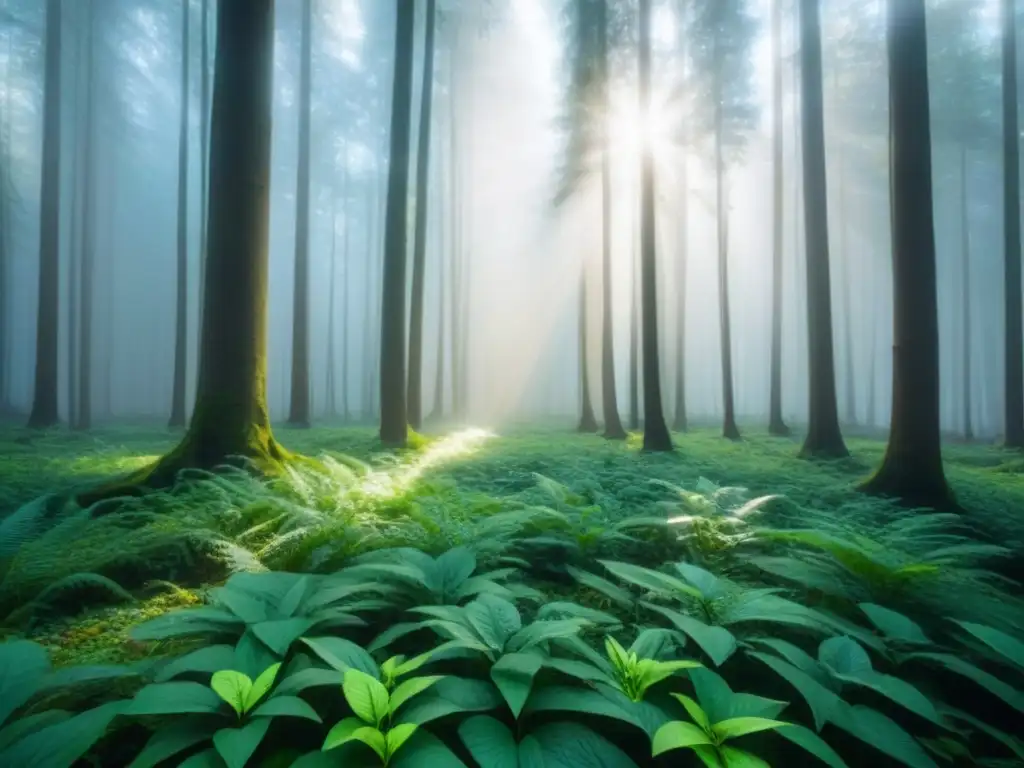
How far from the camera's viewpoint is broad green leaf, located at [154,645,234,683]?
67.4 inches

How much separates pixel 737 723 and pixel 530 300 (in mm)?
55691

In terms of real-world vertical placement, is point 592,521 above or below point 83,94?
below

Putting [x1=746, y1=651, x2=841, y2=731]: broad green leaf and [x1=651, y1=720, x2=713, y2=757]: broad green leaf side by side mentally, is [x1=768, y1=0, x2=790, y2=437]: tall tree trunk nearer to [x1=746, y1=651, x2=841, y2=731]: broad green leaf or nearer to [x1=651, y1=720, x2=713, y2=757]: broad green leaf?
[x1=746, y1=651, x2=841, y2=731]: broad green leaf

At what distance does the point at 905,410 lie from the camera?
5.93m

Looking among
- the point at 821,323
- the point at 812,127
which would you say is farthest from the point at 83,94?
the point at 821,323

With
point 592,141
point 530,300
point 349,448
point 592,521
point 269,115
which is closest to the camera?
point 592,521

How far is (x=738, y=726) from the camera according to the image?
1495 millimetres

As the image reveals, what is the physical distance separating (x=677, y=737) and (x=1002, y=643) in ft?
5.83

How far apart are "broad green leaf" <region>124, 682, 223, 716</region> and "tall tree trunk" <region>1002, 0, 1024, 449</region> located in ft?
57.1

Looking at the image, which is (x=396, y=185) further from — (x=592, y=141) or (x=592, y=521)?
(x=592, y=521)

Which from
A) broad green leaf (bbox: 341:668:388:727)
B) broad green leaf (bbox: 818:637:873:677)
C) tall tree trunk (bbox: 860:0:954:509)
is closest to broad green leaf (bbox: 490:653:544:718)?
broad green leaf (bbox: 341:668:388:727)

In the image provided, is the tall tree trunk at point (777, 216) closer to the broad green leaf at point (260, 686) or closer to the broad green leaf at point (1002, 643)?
the broad green leaf at point (1002, 643)

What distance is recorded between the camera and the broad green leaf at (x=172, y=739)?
4.59ft

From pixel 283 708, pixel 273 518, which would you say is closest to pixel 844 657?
pixel 283 708
